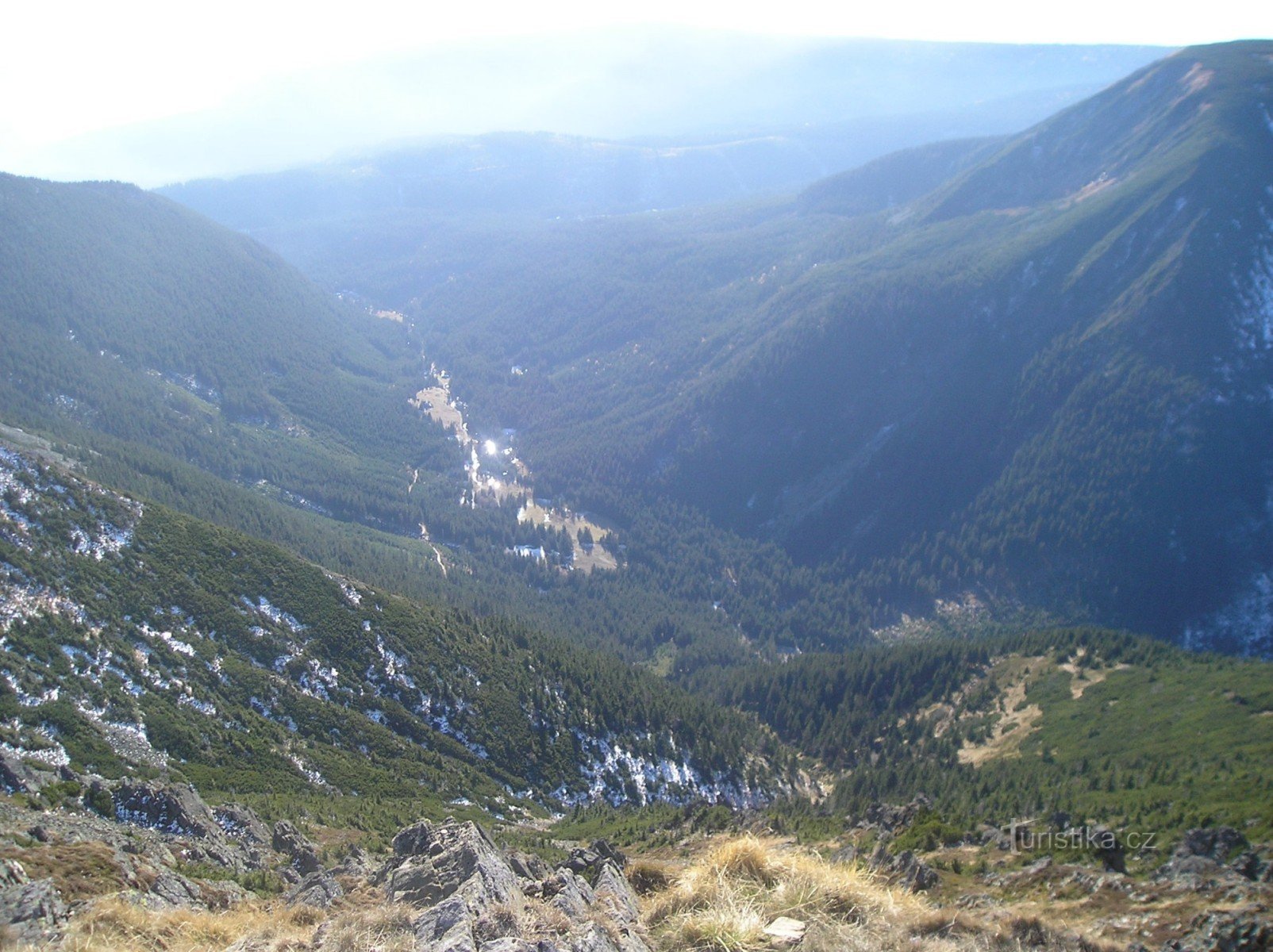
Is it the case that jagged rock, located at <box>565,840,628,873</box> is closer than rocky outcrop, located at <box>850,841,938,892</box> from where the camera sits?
Yes

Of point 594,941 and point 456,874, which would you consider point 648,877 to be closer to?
point 456,874

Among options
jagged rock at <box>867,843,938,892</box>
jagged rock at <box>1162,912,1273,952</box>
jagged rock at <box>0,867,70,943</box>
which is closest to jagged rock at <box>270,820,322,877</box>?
jagged rock at <box>0,867,70,943</box>

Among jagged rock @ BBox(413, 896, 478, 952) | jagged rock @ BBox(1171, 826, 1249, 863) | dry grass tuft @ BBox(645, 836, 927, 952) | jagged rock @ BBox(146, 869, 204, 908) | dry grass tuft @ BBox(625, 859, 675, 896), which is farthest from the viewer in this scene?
jagged rock @ BBox(1171, 826, 1249, 863)

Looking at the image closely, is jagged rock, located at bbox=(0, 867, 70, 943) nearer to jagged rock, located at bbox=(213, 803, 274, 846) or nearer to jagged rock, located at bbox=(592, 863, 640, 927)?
jagged rock, located at bbox=(592, 863, 640, 927)

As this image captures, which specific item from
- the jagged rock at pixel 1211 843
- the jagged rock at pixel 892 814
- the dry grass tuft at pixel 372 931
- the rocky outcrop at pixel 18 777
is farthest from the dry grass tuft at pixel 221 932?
the jagged rock at pixel 892 814

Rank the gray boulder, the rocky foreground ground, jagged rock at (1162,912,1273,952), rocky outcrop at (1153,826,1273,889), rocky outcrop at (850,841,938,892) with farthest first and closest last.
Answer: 1. rocky outcrop at (850,841,938,892)
2. the gray boulder
3. rocky outcrop at (1153,826,1273,889)
4. jagged rock at (1162,912,1273,952)
5. the rocky foreground ground

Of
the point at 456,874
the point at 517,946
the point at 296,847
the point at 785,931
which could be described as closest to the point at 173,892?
the point at 456,874
